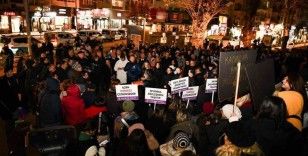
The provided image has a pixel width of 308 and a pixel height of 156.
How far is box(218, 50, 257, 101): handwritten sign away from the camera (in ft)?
22.4

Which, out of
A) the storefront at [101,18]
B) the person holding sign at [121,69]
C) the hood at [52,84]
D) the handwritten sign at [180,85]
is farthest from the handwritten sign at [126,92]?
the storefront at [101,18]

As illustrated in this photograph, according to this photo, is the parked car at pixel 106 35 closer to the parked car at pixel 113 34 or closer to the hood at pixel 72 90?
the parked car at pixel 113 34

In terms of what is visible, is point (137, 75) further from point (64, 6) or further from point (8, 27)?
point (64, 6)

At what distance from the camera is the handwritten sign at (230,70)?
6.84 metres

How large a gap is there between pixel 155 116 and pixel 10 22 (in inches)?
1510

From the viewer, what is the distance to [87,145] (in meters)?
5.77

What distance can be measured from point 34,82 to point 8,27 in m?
33.0

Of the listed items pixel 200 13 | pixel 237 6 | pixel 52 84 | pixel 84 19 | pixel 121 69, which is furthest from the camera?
pixel 237 6

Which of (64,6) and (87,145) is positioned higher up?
(64,6)

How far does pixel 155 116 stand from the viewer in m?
7.63

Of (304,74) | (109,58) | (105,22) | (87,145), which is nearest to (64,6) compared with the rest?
(105,22)

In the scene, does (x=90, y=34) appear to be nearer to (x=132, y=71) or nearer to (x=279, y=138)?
(x=132, y=71)

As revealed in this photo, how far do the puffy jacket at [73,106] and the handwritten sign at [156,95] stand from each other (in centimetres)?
180

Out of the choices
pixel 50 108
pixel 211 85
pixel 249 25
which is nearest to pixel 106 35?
pixel 249 25
